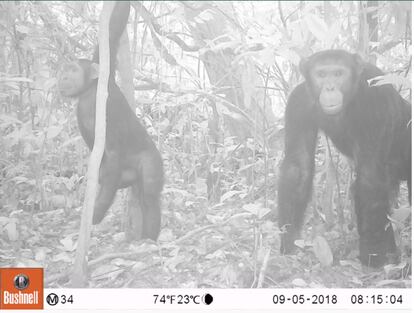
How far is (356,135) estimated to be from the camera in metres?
2.92

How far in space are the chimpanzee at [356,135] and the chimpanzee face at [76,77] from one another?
1118 millimetres

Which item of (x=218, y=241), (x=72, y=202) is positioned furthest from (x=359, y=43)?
(x=72, y=202)

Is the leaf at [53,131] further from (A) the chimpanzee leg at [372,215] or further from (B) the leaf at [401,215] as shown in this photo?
(B) the leaf at [401,215]

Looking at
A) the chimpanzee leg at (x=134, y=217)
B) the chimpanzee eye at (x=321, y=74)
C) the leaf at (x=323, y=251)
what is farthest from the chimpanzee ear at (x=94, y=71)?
the leaf at (x=323, y=251)

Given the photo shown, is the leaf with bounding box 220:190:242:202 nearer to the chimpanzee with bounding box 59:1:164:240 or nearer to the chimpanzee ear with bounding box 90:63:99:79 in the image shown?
the chimpanzee with bounding box 59:1:164:240

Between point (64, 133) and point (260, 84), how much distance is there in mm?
1120

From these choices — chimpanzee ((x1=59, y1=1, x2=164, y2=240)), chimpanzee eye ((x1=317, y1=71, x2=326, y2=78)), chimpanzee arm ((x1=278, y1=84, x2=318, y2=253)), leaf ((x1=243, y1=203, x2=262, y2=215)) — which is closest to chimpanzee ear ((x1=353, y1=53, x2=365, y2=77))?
chimpanzee eye ((x1=317, y1=71, x2=326, y2=78))

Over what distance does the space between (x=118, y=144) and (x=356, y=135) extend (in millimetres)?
1279

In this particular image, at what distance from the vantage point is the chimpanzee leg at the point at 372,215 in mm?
2824

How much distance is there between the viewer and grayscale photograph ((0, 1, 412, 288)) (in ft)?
9.05

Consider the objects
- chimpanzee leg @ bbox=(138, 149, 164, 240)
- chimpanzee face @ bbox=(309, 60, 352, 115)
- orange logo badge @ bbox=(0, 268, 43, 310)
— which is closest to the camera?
orange logo badge @ bbox=(0, 268, 43, 310)

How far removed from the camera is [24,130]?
3051 millimetres

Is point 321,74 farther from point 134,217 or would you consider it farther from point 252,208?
point 134,217

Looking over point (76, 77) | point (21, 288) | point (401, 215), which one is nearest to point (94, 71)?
point (76, 77)
